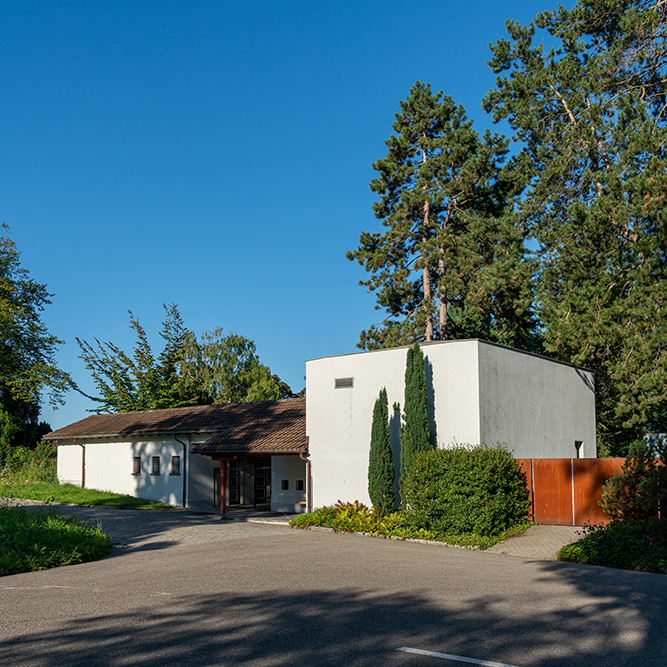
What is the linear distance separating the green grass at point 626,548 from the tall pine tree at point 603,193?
1041cm

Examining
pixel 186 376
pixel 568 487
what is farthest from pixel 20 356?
pixel 568 487

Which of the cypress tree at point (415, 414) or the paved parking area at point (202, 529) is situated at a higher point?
the cypress tree at point (415, 414)

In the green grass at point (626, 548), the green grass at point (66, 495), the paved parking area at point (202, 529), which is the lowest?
the green grass at point (66, 495)

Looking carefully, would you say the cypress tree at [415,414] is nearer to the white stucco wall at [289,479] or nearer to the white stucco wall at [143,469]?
the white stucco wall at [289,479]

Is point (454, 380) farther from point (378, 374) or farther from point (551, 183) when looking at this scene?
point (551, 183)

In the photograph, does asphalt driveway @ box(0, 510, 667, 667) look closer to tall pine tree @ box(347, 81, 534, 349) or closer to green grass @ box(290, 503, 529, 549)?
green grass @ box(290, 503, 529, 549)

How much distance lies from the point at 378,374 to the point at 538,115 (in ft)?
55.0

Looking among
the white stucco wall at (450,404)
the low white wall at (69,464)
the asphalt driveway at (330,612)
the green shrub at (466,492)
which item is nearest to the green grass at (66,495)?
the low white wall at (69,464)

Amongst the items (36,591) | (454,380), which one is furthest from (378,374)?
(36,591)

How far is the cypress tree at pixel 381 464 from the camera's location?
1972 cm

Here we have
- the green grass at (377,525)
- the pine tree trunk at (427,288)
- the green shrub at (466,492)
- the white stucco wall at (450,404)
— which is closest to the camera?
the green grass at (377,525)

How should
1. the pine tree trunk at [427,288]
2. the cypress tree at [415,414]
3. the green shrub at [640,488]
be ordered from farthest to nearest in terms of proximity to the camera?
1. the pine tree trunk at [427,288]
2. the cypress tree at [415,414]
3. the green shrub at [640,488]

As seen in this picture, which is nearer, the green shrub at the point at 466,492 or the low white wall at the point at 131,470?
the green shrub at the point at 466,492

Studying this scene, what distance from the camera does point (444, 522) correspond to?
17.5 meters
